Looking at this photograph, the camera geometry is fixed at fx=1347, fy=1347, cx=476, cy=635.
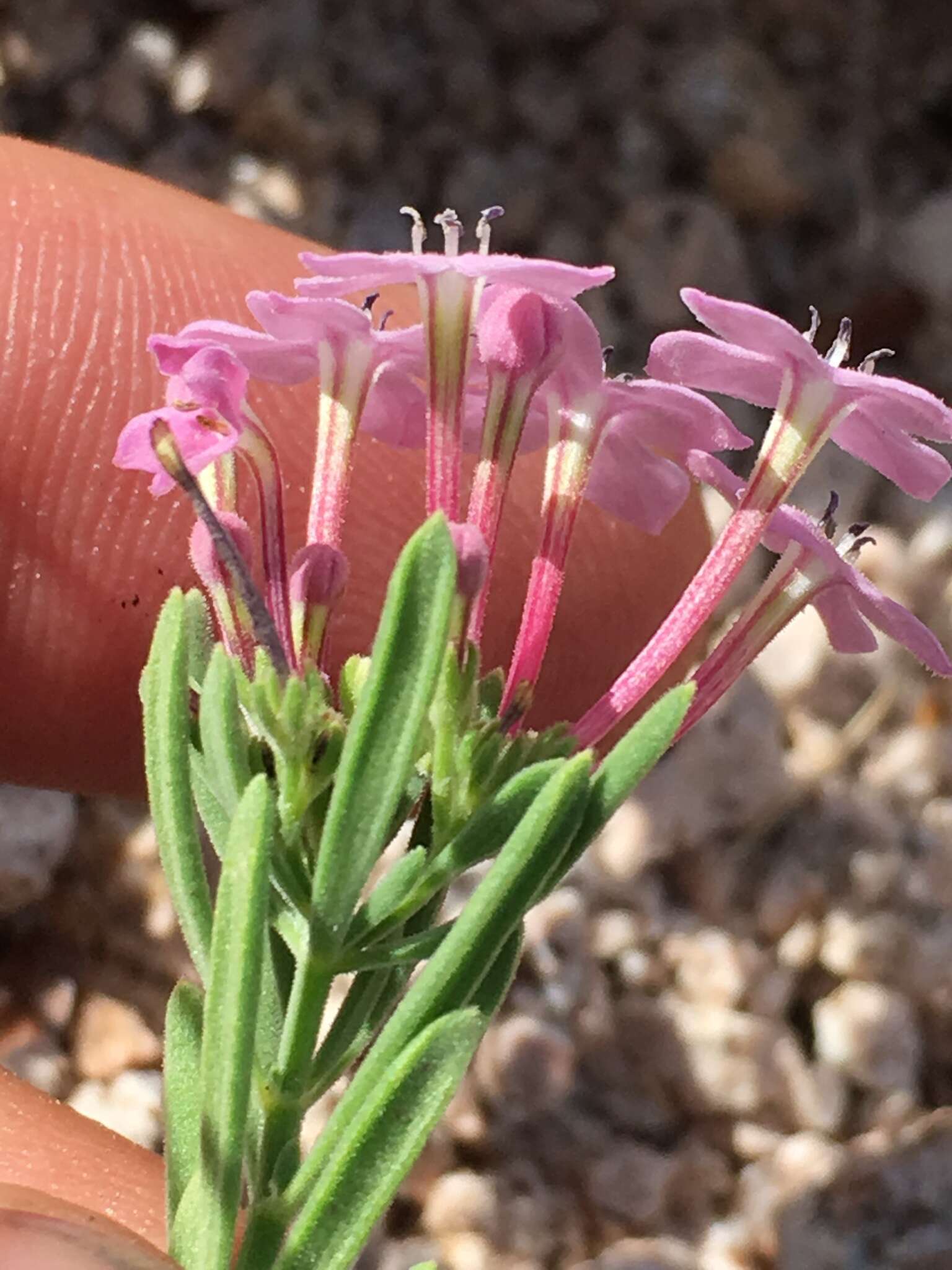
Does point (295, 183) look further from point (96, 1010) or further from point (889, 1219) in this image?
point (889, 1219)

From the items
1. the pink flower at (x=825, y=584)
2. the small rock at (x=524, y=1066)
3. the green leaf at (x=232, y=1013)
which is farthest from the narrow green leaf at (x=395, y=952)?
the small rock at (x=524, y=1066)

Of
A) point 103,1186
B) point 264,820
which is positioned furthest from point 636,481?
point 103,1186

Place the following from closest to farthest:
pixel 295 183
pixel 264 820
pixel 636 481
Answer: pixel 264 820 → pixel 636 481 → pixel 295 183

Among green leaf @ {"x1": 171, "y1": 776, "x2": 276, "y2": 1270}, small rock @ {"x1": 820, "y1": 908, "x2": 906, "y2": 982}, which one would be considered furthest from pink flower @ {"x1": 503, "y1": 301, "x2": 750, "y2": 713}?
small rock @ {"x1": 820, "y1": 908, "x2": 906, "y2": 982}

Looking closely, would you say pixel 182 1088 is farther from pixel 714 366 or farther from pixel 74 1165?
pixel 714 366

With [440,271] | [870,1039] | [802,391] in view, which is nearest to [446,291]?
[440,271]

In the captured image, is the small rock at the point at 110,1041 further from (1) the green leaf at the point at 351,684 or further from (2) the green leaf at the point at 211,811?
(1) the green leaf at the point at 351,684

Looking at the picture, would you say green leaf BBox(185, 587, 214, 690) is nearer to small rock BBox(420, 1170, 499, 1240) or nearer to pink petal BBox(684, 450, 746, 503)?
pink petal BBox(684, 450, 746, 503)
